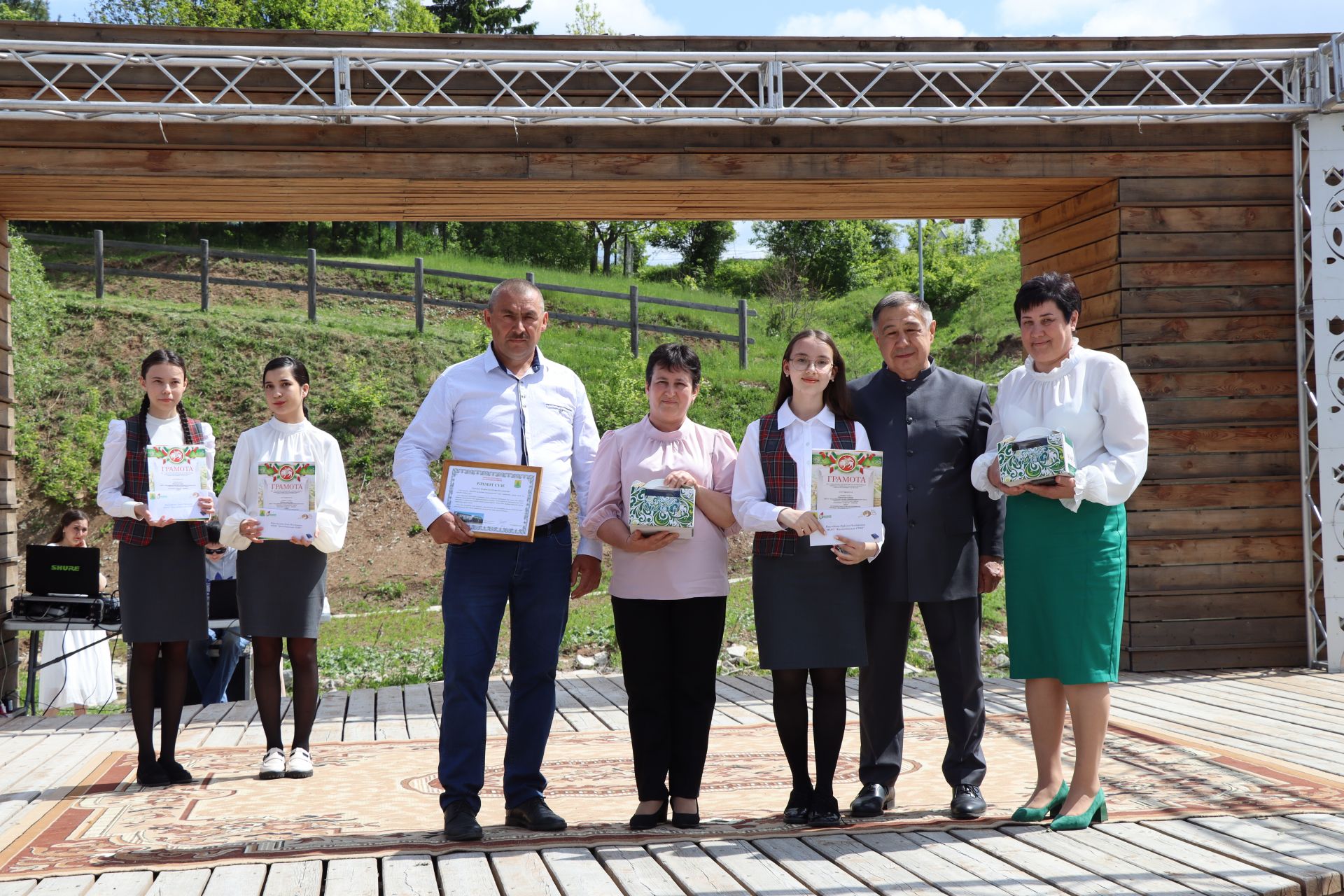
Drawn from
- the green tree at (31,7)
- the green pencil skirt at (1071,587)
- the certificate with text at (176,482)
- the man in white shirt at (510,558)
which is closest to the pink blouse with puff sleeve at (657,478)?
the man in white shirt at (510,558)

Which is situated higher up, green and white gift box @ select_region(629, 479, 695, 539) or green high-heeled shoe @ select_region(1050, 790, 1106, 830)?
green and white gift box @ select_region(629, 479, 695, 539)

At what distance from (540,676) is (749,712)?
2767mm

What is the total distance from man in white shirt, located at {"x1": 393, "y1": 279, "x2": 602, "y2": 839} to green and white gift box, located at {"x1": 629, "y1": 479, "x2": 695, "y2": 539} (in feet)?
0.97

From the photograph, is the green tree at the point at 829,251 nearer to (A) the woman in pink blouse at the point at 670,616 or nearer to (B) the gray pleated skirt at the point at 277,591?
(B) the gray pleated skirt at the point at 277,591

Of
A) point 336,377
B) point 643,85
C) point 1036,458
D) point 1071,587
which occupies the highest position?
point 643,85

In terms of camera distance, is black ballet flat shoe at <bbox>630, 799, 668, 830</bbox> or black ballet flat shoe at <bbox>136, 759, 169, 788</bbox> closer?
black ballet flat shoe at <bbox>630, 799, 668, 830</bbox>

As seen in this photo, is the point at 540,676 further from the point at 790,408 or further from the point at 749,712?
the point at 749,712

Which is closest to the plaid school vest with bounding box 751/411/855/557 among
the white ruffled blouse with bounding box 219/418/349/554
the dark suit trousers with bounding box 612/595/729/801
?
the dark suit trousers with bounding box 612/595/729/801

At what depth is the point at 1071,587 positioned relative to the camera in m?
3.71

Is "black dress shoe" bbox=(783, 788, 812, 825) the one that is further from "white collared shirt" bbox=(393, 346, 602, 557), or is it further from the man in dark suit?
"white collared shirt" bbox=(393, 346, 602, 557)

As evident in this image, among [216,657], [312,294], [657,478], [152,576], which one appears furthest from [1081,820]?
[312,294]

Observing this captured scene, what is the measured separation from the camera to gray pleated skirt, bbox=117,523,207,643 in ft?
16.0

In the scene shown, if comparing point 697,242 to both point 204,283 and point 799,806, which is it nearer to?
point 204,283

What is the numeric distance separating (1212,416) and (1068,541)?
15.0 feet
